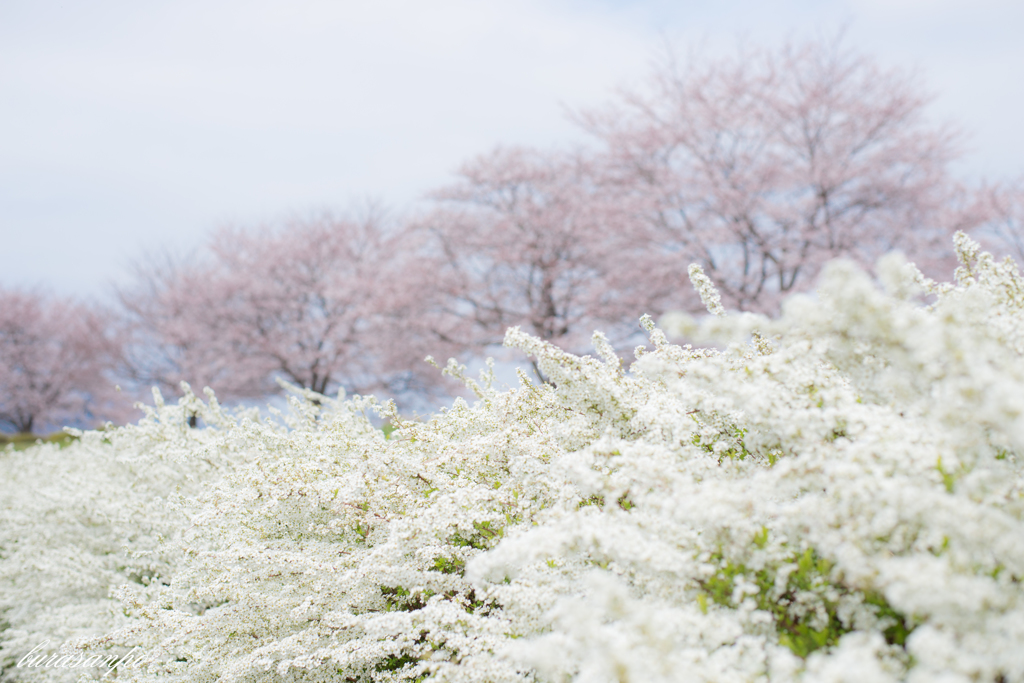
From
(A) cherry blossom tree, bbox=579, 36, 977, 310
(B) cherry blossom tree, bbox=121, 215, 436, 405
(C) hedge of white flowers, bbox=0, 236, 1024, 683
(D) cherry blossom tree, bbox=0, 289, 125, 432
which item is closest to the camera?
(C) hedge of white flowers, bbox=0, 236, 1024, 683

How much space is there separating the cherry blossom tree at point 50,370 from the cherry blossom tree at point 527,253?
68.8 ft

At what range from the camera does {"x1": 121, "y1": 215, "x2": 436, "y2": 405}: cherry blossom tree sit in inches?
1003

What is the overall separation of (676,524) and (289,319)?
86.3ft

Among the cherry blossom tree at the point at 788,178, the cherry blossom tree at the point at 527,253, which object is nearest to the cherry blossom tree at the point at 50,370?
the cherry blossom tree at the point at 527,253

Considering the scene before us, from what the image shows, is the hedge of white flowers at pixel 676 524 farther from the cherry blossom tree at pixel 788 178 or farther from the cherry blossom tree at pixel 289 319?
the cherry blossom tree at pixel 289 319

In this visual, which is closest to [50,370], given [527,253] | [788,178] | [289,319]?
[289,319]

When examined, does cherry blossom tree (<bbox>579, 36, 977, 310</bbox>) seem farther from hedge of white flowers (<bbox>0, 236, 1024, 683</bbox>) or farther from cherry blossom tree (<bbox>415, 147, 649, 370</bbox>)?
hedge of white flowers (<bbox>0, 236, 1024, 683</bbox>)

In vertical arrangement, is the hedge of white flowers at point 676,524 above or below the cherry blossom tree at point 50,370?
A: below

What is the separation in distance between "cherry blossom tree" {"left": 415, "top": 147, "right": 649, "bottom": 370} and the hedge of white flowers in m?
13.7

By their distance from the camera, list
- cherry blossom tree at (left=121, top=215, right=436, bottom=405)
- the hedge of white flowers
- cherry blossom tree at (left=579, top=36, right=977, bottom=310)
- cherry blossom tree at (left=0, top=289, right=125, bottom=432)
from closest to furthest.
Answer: the hedge of white flowers, cherry blossom tree at (left=579, top=36, right=977, bottom=310), cherry blossom tree at (left=121, top=215, right=436, bottom=405), cherry blossom tree at (left=0, top=289, right=125, bottom=432)

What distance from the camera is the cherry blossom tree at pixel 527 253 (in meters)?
18.1

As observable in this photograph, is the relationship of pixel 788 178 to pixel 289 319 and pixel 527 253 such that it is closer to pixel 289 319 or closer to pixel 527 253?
pixel 527 253

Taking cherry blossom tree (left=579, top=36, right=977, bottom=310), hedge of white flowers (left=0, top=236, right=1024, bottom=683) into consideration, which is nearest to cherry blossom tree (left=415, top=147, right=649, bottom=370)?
cherry blossom tree (left=579, top=36, right=977, bottom=310)

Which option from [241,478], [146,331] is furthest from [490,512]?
[146,331]
